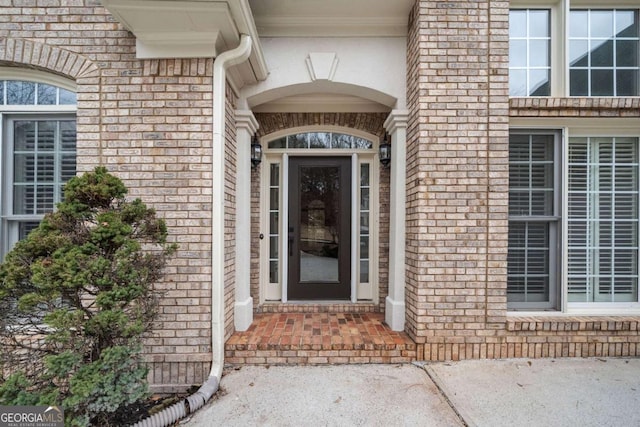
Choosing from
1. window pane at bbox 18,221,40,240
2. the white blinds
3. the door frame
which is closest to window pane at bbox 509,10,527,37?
the door frame

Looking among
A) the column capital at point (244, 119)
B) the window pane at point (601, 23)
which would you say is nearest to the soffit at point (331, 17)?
the column capital at point (244, 119)

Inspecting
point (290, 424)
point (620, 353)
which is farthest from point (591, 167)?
point (290, 424)

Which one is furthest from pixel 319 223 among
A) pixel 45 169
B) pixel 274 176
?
pixel 45 169

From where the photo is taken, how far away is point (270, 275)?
151 inches

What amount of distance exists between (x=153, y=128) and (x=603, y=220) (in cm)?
428

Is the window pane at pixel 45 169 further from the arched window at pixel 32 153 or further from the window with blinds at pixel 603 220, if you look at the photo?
the window with blinds at pixel 603 220

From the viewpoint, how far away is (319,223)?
3844 mm

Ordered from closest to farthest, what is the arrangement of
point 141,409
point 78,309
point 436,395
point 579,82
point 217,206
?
1. point 78,309
2. point 141,409
3. point 436,395
4. point 217,206
5. point 579,82

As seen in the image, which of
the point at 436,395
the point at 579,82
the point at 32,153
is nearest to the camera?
the point at 436,395

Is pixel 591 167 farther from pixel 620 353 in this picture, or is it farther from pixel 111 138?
pixel 111 138

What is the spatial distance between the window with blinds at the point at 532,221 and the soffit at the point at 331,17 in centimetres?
161

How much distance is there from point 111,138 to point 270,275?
7.11ft

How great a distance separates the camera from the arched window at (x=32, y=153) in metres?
2.86

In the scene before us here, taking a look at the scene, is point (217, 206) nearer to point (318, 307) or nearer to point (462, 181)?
point (318, 307)
